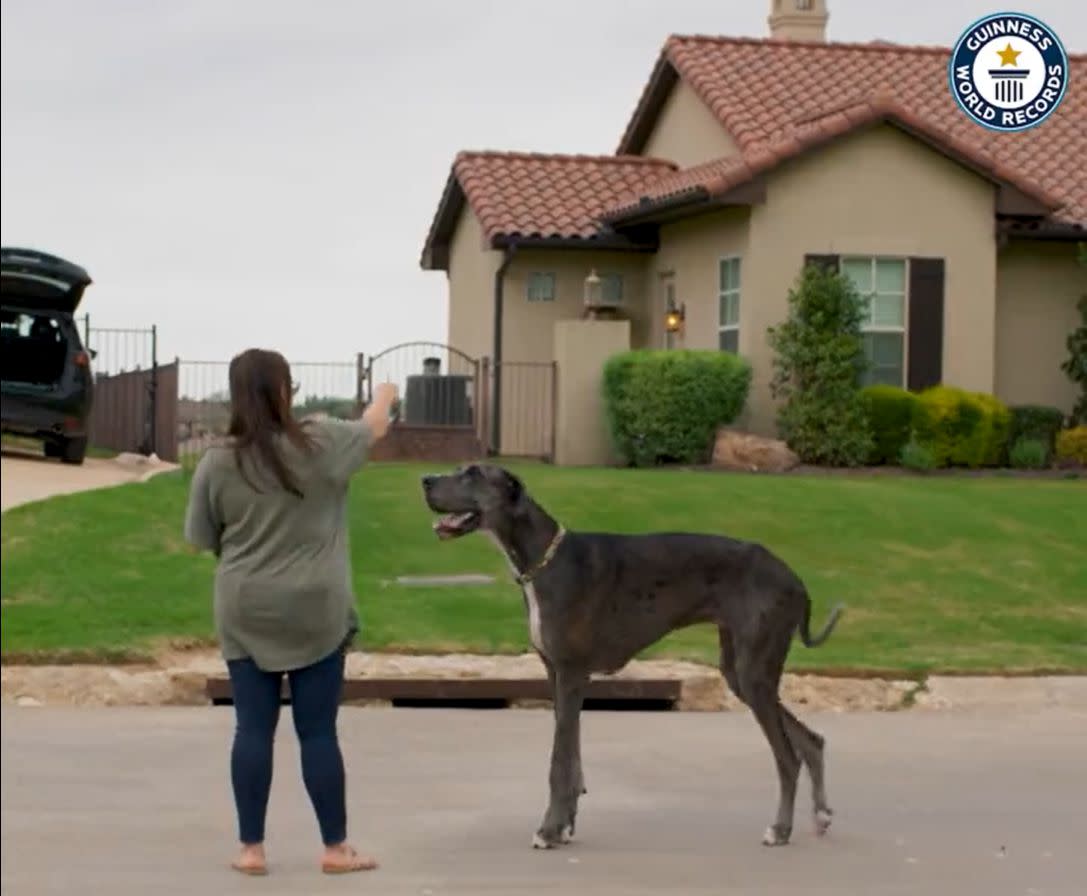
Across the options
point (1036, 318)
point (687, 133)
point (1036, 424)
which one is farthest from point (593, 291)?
point (1036, 424)

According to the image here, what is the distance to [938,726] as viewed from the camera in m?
13.4

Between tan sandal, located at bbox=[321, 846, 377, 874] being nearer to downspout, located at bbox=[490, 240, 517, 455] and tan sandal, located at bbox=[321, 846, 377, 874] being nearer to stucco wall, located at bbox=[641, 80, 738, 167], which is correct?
downspout, located at bbox=[490, 240, 517, 455]

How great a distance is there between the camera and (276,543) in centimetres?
838

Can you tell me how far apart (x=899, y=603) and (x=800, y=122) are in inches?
550

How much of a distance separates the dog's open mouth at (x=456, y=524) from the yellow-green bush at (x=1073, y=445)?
2042cm

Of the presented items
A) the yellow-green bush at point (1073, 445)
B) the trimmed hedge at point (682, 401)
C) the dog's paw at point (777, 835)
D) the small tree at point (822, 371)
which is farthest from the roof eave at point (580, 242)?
the dog's paw at point (777, 835)

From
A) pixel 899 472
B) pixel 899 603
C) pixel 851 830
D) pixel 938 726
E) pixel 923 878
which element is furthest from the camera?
pixel 899 472

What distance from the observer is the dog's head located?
9312mm

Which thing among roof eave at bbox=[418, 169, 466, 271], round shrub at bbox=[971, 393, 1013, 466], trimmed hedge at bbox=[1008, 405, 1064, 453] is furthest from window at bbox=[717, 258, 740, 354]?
roof eave at bbox=[418, 169, 466, 271]

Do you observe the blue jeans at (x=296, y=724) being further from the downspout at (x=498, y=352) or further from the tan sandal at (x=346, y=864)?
the downspout at (x=498, y=352)

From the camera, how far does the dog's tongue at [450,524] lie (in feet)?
30.1

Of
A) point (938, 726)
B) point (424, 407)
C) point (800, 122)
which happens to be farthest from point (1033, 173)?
point (938, 726)

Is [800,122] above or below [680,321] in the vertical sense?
above

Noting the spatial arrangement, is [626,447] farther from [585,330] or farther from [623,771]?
[623,771]
